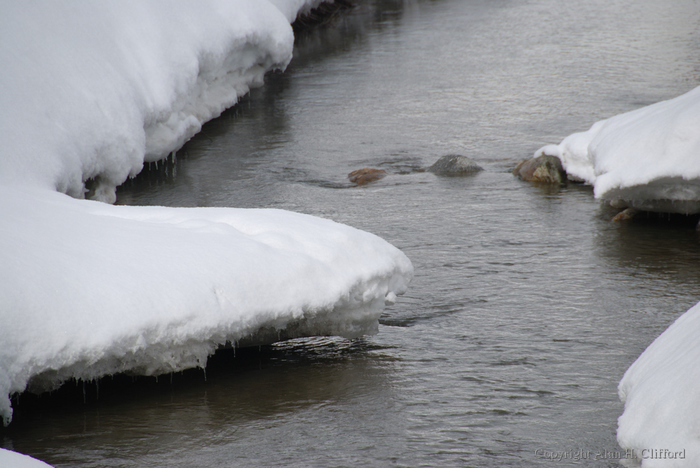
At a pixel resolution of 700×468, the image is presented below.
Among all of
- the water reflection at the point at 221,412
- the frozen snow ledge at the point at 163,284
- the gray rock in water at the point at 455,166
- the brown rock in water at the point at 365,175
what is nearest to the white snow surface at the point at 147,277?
the frozen snow ledge at the point at 163,284

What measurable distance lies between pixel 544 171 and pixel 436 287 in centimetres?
488

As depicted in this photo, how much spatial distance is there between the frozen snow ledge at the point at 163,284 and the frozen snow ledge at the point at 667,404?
9.38 ft

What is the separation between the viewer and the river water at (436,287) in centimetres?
617

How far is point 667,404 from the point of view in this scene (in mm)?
4441

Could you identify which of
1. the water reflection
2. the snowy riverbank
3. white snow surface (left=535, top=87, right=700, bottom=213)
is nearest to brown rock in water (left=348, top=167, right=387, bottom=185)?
the snowy riverbank

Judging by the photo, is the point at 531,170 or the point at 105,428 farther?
the point at 531,170

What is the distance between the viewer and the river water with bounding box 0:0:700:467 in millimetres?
6172

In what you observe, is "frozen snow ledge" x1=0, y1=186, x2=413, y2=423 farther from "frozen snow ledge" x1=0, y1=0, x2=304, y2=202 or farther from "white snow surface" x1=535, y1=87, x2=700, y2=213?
"white snow surface" x1=535, y1=87, x2=700, y2=213

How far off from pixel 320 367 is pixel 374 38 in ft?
72.4

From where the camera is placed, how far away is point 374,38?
2809cm

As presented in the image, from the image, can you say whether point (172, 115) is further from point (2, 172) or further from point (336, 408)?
point (336, 408)

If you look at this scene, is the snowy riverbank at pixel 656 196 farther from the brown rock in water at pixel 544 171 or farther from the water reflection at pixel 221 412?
the water reflection at pixel 221 412

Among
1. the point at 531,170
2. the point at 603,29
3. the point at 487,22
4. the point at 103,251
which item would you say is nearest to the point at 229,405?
the point at 103,251

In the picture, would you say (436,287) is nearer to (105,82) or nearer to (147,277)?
(147,277)
